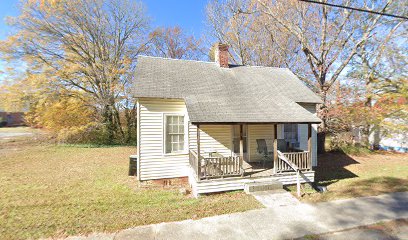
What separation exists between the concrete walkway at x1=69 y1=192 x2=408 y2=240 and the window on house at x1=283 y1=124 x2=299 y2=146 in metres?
4.72

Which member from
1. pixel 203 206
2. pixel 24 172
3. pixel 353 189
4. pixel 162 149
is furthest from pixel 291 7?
pixel 24 172

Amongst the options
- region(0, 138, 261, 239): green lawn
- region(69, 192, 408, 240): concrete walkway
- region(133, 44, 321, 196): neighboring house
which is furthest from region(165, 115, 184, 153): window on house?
region(69, 192, 408, 240): concrete walkway

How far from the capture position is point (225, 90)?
9.52 m

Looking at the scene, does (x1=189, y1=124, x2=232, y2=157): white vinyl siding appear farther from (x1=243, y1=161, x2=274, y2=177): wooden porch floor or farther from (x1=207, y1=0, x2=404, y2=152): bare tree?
(x1=207, y1=0, x2=404, y2=152): bare tree

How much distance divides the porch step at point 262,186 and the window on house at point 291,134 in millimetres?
3965

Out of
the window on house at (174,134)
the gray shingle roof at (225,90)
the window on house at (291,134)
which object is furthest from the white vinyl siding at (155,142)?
the window on house at (291,134)

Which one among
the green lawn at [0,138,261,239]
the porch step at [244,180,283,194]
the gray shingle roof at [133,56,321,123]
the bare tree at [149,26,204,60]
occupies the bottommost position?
the green lawn at [0,138,261,239]

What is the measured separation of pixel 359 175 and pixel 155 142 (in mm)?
10302

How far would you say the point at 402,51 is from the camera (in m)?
13.1

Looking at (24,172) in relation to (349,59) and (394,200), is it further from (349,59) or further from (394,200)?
(349,59)

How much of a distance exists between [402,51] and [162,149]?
16801 millimetres

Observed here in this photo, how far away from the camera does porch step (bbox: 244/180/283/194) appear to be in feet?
23.0

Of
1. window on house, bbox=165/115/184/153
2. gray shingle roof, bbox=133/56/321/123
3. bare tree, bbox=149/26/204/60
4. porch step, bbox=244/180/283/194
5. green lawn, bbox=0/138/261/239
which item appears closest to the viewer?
green lawn, bbox=0/138/261/239

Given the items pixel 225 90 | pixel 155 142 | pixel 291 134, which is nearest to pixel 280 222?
pixel 155 142
